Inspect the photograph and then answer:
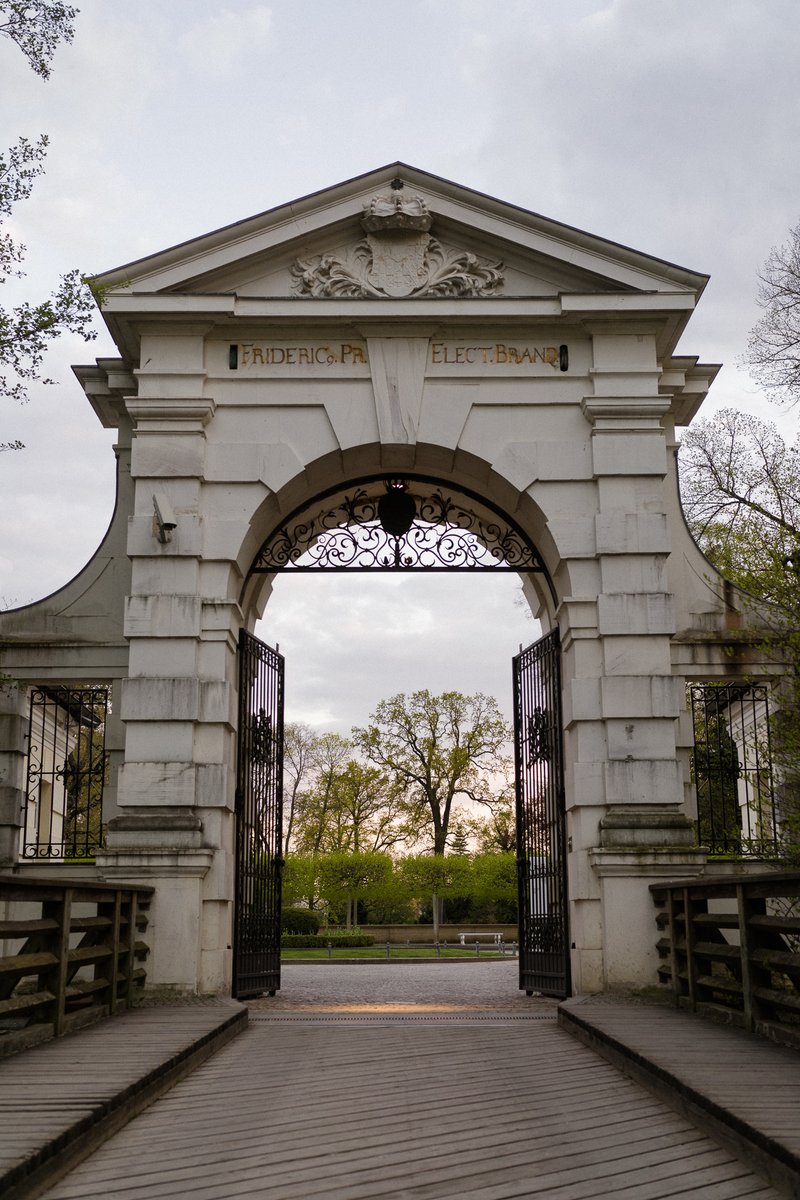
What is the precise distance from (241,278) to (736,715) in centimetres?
935

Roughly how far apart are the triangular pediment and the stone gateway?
0.02 metres

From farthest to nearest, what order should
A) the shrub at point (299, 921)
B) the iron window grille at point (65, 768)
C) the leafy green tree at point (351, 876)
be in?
the shrub at point (299, 921)
the leafy green tree at point (351, 876)
the iron window grille at point (65, 768)

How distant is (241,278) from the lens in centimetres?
1205

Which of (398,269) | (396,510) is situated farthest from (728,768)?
(398,269)

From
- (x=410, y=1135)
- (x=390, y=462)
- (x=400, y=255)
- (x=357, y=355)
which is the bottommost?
(x=410, y=1135)

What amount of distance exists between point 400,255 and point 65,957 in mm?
7312

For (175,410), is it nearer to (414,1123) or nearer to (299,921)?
(414,1123)

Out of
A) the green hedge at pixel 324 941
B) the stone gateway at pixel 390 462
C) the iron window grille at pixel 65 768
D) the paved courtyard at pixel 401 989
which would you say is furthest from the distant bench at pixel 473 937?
the stone gateway at pixel 390 462

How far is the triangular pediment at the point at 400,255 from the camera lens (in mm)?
11797

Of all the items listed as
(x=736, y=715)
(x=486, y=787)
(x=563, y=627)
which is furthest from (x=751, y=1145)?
(x=486, y=787)

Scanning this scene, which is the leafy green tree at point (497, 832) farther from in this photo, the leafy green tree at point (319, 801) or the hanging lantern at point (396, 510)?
the hanging lantern at point (396, 510)

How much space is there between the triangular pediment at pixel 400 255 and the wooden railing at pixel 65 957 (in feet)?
18.2

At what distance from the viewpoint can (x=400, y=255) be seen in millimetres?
12117

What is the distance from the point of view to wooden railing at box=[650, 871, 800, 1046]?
7.00 metres
